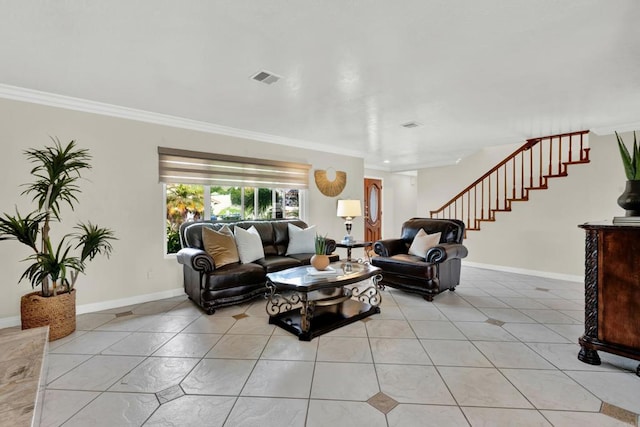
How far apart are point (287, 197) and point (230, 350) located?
316cm

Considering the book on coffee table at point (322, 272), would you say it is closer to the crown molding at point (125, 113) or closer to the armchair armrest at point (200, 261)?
the armchair armrest at point (200, 261)

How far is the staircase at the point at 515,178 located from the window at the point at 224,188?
360 centimetres

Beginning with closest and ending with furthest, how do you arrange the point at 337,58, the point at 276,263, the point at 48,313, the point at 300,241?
the point at 337,58, the point at 48,313, the point at 276,263, the point at 300,241

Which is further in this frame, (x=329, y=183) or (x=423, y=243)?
(x=329, y=183)

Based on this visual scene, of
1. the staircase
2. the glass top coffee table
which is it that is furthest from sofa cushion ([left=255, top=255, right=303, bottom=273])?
the staircase

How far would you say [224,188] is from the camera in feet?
14.4

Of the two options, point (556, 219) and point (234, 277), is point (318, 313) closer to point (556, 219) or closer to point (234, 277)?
point (234, 277)

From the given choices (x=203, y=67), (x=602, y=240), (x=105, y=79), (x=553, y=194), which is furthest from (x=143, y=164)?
(x=553, y=194)

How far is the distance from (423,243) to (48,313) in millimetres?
4182

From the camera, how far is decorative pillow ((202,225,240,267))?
11.1 feet

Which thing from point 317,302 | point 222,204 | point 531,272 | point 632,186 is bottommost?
point 531,272

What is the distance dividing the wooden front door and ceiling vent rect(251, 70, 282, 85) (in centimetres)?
529

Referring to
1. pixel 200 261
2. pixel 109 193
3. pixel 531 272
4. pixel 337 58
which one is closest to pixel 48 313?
pixel 200 261

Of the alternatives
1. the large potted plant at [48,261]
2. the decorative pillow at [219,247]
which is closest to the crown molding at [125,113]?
the large potted plant at [48,261]
